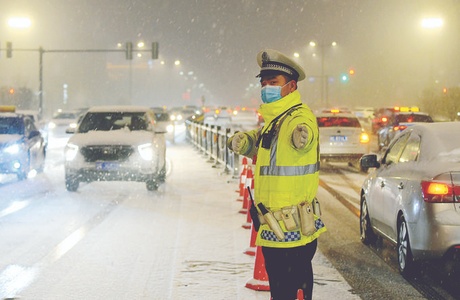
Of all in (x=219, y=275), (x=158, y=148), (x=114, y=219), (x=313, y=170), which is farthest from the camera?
(x=158, y=148)

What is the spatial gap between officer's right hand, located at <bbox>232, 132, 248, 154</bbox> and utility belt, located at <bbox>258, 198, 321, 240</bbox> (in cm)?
57

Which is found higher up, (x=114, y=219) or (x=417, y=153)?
(x=417, y=153)

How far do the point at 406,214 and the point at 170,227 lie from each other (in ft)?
14.7

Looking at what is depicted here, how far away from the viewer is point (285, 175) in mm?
5055

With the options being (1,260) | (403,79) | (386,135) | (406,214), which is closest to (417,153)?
(406,214)

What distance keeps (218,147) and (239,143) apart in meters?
19.0

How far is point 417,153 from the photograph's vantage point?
8.88m

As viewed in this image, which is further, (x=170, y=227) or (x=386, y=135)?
(x=386, y=135)

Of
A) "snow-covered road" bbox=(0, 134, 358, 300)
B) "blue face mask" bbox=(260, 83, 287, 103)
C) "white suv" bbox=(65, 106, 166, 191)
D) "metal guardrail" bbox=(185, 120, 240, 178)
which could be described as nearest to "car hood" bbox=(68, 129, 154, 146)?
"white suv" bbox=(65, 106, 166, 191)

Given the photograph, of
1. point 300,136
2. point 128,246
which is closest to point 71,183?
point 128,246

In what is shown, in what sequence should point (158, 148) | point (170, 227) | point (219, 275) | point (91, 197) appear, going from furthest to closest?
point (158, 148), point (91, 197), point (170, 227), point (219, 275)

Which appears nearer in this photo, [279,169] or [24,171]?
[279,169]

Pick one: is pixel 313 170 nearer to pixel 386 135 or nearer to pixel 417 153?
pixel 417 153

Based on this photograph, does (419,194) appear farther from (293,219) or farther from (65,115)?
(65,115)
